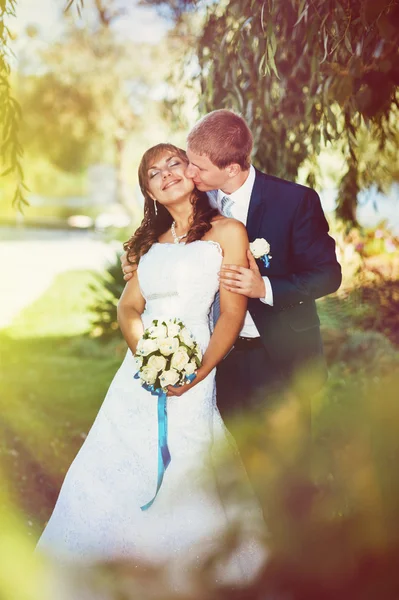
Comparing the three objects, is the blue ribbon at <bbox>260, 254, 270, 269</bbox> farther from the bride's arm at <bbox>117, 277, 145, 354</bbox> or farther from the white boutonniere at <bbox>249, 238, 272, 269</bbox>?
the bride's arm at <bbox>117, 277, 145, 354</bbox>

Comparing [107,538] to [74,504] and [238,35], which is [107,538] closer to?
[74,504]

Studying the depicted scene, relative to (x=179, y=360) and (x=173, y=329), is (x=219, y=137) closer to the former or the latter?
A: (x=173, y=329)

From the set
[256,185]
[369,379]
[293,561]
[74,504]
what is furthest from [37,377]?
[293,561]

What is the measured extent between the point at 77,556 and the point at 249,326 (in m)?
1.39

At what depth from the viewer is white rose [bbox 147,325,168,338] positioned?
2.78m

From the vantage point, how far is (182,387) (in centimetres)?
297

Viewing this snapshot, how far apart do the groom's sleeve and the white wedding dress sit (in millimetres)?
340

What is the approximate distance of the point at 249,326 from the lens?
11.0 ft

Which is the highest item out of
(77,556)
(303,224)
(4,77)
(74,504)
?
(4,77)

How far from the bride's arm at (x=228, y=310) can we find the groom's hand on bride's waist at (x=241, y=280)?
43 mm

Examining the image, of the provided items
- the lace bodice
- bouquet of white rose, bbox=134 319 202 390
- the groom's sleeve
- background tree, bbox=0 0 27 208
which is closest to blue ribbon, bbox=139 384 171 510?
bouquet of white rose, bbox=134 319 202 390

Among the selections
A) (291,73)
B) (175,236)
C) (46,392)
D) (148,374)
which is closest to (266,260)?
(175,236)

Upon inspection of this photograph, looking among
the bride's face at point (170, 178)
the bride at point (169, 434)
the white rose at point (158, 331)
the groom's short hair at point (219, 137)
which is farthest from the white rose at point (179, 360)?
the groom's short hair at point (219, 137)

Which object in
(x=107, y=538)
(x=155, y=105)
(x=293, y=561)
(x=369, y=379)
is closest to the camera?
(x=293, y=561)
